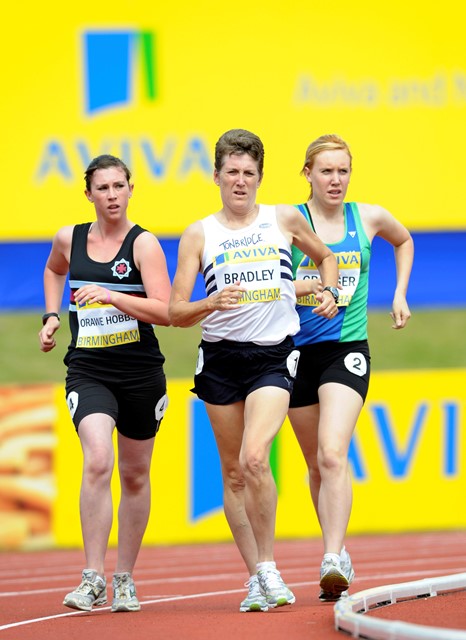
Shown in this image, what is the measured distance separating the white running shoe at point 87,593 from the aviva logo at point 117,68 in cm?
645

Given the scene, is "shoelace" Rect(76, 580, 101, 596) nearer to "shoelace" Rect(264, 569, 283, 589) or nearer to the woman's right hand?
"shoelace" Rect(264, 569, 283, 589)

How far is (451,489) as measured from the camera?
13070 millimetres

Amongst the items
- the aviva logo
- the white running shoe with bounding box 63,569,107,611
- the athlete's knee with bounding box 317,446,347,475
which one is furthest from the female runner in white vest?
the aviva logo

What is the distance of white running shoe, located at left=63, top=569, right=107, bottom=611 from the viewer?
6.87m

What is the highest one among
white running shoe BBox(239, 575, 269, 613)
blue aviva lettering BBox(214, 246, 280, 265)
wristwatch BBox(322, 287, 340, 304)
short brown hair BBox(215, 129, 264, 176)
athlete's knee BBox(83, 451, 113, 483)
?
short brown hair BBox(215, 129, 264, 176)

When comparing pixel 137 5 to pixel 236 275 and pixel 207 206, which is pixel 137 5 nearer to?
pixel 207 206

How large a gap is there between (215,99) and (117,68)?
2.99 feet

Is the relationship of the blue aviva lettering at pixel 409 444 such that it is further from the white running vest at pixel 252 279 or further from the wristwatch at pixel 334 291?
the white running vest at pixel 252 279

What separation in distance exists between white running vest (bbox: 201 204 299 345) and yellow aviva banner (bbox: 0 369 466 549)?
17.9 ft

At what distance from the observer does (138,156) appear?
12.7 m

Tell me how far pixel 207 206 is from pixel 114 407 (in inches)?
234

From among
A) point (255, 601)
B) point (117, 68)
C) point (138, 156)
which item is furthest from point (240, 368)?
point (117, 68)

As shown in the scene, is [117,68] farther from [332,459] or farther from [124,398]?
[332,459]

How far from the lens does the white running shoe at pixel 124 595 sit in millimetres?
7184
